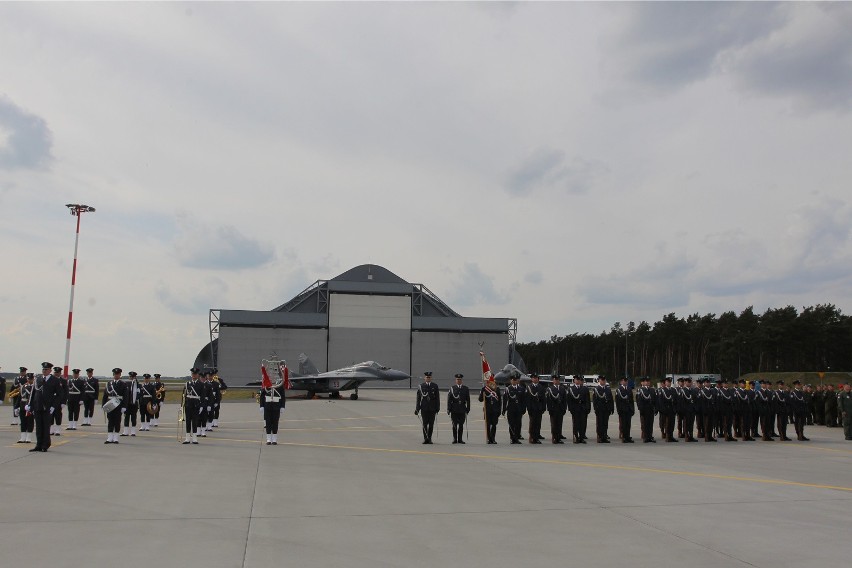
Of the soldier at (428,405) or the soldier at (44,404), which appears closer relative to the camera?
the soldier at (44,404)

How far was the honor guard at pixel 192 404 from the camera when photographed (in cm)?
1538

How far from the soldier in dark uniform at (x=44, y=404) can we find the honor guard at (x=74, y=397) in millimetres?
5106

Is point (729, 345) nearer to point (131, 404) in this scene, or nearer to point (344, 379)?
point (344, 379)

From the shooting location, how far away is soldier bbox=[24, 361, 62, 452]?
13586 millimetres

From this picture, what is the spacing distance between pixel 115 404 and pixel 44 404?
1.60 m

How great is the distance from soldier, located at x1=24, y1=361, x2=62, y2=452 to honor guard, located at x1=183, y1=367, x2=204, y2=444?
2794mm

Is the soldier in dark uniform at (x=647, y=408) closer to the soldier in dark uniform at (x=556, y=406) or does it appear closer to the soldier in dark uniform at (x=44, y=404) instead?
the soldier in dark uniform at (x=556, y=406)

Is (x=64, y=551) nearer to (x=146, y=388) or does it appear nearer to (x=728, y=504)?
(x=728, y=504)

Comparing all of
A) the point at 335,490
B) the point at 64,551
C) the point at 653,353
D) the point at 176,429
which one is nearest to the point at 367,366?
the point at 176,429

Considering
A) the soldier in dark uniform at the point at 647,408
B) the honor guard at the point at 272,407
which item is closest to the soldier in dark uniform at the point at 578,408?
the soldier in dark uniform at the point at 647,408

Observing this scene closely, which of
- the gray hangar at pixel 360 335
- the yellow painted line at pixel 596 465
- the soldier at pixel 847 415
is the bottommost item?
the yellow painted line at pixel 596 465

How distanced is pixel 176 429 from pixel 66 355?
14174 millimetres

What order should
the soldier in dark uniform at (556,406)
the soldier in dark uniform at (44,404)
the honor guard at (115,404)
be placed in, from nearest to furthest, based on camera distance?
the soldier in dark uniform at (44,404), the honor guard at (115,404), the soldier in dark uniform at (556,406)

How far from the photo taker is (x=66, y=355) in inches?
1192
